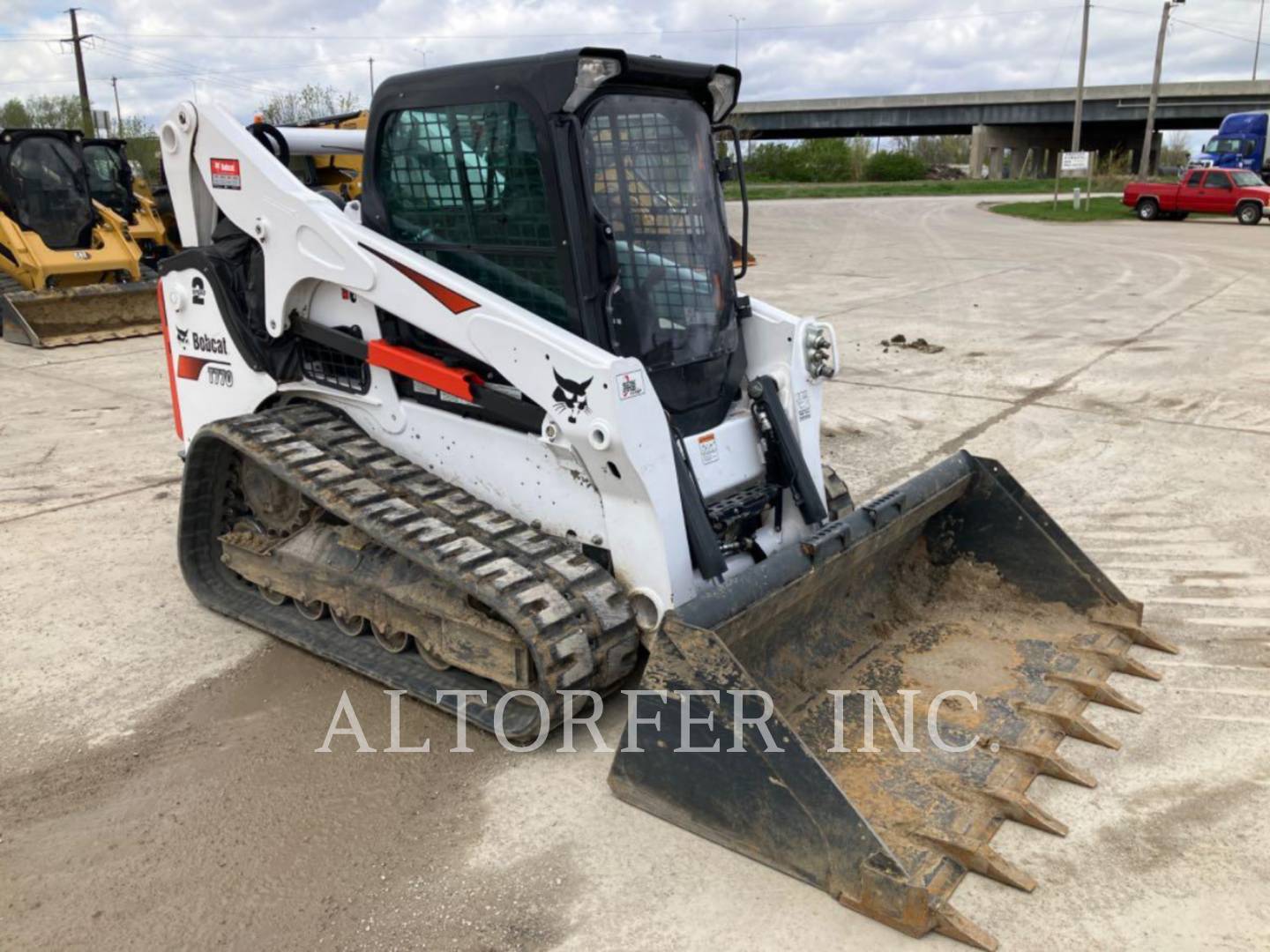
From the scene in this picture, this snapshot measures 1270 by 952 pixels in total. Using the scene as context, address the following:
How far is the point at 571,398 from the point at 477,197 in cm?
96

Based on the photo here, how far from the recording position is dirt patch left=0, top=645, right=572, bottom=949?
295cm

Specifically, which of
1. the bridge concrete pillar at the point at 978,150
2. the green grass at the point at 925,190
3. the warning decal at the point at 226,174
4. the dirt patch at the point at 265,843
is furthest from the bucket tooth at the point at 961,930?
the bridge concrete pillar at the point at 978,150

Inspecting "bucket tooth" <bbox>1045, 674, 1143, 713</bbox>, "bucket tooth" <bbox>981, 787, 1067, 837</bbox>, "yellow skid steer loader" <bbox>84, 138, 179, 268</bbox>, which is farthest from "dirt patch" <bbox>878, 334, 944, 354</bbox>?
"yellow skid steer loader" <bbox>84, 138, 179, 268</bbox>

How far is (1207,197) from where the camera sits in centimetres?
2777

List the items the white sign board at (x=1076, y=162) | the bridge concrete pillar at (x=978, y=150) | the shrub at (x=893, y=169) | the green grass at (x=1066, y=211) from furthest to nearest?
the bridge concrete pillar at (x=978, y=150) → the shrub at (x=893, y=169) → the white sign board at (x=1076, y=162) → the green grass at (x=1066, y=211)

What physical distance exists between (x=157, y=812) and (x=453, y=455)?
1693mm

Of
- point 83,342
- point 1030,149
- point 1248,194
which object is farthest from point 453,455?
point 1030,149

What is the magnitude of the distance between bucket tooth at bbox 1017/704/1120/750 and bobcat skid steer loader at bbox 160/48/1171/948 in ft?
Answer: 0.03

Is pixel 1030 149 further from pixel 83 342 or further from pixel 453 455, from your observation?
pixel 453 455

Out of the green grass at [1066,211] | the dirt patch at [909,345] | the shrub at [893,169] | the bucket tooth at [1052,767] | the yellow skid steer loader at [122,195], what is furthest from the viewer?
the shrub at [893,169]

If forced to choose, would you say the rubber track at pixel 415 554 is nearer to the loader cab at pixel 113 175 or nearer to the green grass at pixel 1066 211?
the loader cab at pixel 113 175

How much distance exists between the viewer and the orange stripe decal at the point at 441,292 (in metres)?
3.96

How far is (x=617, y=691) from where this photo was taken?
415 centimetres

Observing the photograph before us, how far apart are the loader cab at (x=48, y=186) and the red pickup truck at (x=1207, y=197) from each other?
2594 cm
